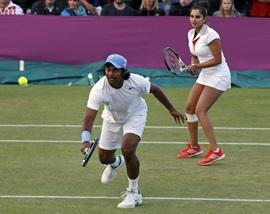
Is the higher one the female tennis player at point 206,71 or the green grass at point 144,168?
the female tennis player at point 206,71

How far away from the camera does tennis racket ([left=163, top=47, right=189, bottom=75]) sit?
12570mm

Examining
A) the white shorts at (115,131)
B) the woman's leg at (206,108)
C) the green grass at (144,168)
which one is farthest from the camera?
the woman's leg at (206,108)

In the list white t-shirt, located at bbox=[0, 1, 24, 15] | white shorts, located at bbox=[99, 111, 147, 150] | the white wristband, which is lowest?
white t-shirt, located at bbox=[0, 1, 24, 15]

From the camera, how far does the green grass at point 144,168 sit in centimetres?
991

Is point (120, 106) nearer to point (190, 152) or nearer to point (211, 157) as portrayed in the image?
point (211, 157)

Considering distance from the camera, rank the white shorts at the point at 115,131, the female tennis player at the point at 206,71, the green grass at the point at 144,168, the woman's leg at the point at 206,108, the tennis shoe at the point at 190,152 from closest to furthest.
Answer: the green grass at the point at 144,168, the white shorts at the point at 115,131, the female tennis player at the point at 206,71, the woman's leg at the point at 206,108, the tennis shoe at the point at 190,152

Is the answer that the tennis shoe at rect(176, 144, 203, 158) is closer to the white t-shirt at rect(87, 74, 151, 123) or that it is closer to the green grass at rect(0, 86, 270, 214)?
the green grass at rect(0, 86, 270, 214)

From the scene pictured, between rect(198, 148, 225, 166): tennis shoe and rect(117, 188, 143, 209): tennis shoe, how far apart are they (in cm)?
251

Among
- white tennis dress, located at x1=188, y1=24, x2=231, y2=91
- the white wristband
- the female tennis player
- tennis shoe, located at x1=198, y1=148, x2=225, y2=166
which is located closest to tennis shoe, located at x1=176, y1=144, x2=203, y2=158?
the female tennis player

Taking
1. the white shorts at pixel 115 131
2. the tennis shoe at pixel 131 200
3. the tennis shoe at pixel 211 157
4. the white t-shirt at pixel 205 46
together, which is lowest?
the tennis shoe at pixel 211 157

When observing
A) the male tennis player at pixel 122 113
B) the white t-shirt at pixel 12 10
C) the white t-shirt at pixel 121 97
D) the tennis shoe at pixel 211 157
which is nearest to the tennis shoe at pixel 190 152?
the tennis shoe at pixel 211 157

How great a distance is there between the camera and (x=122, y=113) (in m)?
10.3

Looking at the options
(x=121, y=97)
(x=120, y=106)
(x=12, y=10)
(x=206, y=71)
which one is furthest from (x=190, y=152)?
(x=12, y=10)

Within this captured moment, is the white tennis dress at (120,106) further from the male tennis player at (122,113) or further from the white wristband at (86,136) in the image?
the white wristband at (86,136)
